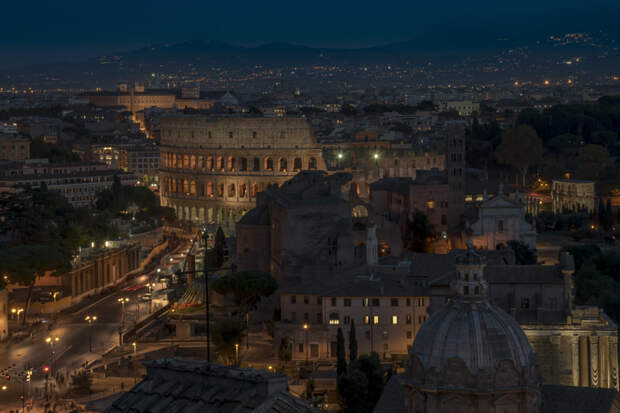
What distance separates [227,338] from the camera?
4362 cm

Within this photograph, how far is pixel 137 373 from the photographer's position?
139 ft

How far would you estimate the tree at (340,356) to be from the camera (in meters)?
39.3

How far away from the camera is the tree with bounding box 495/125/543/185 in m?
104

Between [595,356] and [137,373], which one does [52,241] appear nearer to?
[137,373]

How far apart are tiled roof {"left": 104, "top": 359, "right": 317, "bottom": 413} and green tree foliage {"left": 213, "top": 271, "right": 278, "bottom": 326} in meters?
26.2

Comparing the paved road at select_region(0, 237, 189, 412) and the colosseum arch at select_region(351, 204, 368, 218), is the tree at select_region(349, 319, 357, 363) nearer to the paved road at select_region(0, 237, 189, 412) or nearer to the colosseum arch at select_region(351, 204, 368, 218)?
the paved road at select_region(0, 237, 189, 412)

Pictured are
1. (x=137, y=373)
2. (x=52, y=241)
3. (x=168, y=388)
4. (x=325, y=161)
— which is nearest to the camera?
(x=168, y=388)

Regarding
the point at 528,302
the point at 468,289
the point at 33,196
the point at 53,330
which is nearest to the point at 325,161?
the point at 33,196

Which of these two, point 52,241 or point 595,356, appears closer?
point 595,356

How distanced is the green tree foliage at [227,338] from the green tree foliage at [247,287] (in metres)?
4.48

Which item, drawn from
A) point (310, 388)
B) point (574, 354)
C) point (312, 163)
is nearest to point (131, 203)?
point (312, 163)

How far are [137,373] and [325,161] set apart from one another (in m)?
53.5

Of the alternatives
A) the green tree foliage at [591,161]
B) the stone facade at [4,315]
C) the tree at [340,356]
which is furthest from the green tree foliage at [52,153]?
the tree at [340,356]

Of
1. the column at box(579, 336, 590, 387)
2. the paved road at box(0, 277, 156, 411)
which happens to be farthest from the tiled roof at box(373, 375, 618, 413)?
the paved road at box(0, 277, 156, 411)
